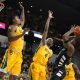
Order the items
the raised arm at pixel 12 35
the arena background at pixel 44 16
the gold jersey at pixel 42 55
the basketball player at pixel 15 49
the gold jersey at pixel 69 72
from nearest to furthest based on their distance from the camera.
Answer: the raised arm at pixel 12 35
the basketball player at pixel 15 49
the gold jersey at pixel 42 55
the gold jersey at pixel 69 72
the arena background at pixel 44 16

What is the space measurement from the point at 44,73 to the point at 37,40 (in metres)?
8.61

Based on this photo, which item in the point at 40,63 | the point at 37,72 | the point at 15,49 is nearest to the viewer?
the point at 15,49

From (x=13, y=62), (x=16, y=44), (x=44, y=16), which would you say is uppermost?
(x=44, y=16)

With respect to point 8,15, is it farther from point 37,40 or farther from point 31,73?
point 31,73

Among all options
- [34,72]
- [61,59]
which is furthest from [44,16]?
[34,72]

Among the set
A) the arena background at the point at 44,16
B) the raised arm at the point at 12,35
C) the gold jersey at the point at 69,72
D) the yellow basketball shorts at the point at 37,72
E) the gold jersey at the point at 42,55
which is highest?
the arena background at the point at 44,16

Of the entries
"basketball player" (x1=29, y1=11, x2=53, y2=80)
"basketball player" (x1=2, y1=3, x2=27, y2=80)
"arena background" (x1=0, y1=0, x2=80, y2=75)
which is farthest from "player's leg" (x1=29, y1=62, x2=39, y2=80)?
"arena background" (x1=0, y1=0, x2=80, y2=75)

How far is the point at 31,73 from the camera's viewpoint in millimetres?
10469

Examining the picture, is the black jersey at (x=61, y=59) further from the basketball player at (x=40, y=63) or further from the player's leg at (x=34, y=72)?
the player's leg at (x=34, y=72)

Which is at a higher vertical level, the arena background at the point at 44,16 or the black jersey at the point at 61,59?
the arena background at the point at 44,16

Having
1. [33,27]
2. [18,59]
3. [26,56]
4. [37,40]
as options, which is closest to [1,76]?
[18,59]

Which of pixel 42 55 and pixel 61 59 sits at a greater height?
pixel 42 55

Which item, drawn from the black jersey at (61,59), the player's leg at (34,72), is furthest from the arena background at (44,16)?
the black jersey at (61,59)

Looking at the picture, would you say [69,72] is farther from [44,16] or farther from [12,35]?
[44,16]
